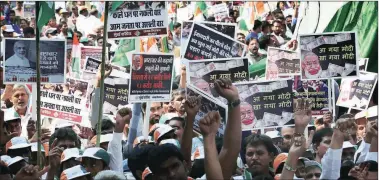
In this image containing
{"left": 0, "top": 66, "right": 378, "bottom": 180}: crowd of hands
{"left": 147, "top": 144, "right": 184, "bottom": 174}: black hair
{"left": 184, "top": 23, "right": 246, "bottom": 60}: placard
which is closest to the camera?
{"left": 0, "top": 66, "right": 378, "bottom": 180}: crowd of hands

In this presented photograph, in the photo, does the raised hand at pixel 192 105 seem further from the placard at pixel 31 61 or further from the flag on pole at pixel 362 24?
the flag on pole at pixel 362 24

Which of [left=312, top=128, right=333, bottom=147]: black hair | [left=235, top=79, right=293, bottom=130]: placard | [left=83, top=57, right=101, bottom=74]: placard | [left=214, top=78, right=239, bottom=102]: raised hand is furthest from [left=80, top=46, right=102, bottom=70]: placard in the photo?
[left=214, top=78, right=239, bottom=102]: raised hand

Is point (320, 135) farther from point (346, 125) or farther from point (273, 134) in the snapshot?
point (346, 125)

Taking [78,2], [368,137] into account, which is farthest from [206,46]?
[78,2]

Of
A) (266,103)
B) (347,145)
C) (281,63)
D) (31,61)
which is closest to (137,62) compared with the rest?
(31,61)

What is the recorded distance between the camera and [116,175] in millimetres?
8414

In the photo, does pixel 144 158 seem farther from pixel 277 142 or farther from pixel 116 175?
pixel 277 142

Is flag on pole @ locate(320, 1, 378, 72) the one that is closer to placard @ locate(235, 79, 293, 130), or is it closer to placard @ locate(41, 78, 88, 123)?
placard @ locate(41, 78, 88, 123)

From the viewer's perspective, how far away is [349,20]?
17.5m

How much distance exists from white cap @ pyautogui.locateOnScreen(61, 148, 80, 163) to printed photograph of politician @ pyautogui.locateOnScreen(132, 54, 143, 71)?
3100mm

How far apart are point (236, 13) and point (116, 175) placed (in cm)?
1690

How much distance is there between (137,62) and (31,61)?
4.28ft

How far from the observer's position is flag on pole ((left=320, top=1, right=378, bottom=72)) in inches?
658

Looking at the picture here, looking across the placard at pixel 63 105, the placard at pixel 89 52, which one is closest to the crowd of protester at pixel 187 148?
the placard at pixel 63 105
